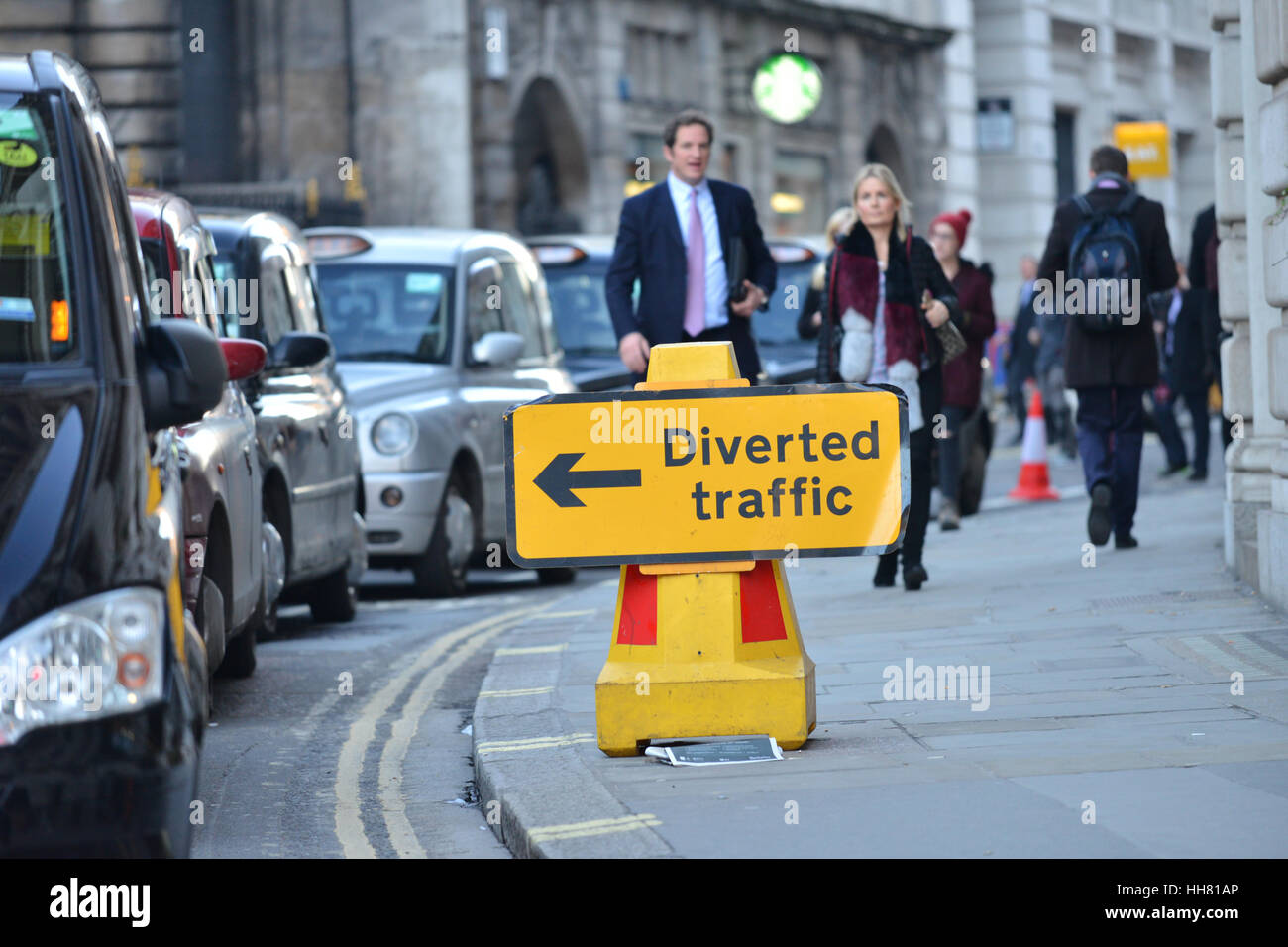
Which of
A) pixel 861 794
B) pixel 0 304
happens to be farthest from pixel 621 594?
pixel 0 304

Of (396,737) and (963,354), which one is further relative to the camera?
(963,354)

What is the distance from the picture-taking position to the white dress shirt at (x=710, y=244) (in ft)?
31.6

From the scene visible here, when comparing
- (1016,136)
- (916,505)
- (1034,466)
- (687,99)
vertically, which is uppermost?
(1016,136)

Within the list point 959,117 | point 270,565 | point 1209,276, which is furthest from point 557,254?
point 959,117

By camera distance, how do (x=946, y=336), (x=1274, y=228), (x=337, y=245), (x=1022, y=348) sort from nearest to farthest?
(x=1274, y=228)
(x=946, y=336)
(x=337, y=245)
(x=1022, y=348)

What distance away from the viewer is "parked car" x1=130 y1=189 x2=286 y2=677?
7.57 m

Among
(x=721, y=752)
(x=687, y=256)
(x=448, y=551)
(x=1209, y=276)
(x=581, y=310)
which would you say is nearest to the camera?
(x=721, y=752)

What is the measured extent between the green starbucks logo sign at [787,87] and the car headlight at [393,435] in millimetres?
22007

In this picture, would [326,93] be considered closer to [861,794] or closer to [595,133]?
[595,133]

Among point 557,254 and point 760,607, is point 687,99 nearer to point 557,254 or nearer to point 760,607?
point 557,254

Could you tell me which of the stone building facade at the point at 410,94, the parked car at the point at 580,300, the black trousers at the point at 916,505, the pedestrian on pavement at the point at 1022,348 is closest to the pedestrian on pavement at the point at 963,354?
the parked car at the point at 580,300

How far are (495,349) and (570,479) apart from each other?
638 centimetres

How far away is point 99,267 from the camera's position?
16.6ft

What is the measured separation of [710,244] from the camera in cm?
966
